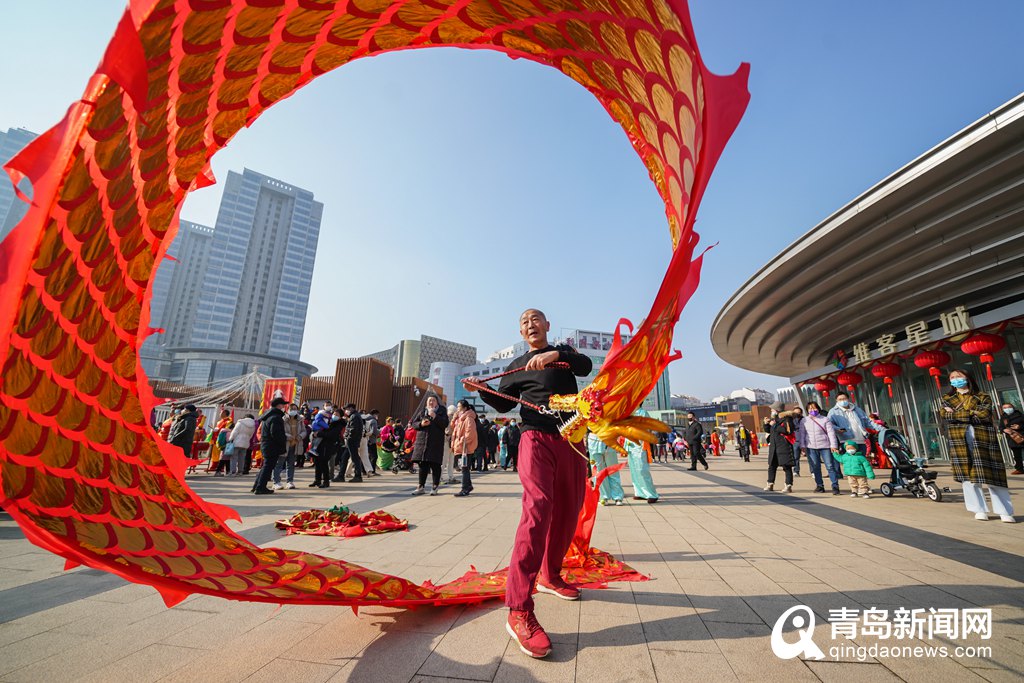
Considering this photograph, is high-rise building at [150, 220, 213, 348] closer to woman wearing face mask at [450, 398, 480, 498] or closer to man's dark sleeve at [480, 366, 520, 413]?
woman wearing face mask at [450, 398, 480, 498]

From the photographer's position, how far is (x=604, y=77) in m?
2.39

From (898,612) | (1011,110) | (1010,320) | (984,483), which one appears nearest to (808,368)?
(1010,320)

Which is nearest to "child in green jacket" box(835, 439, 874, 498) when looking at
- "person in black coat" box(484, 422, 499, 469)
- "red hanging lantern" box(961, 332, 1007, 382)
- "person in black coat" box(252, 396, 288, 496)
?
"red hanging lantern" box(961, 332, 1007, 382)

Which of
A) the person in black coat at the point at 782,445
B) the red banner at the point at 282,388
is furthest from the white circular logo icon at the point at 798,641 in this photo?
the red banner at the point at 282,388

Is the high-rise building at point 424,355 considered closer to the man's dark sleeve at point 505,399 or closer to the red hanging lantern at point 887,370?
the red hanging lantern at point 887,370

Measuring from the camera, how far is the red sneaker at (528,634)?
67.7 inches

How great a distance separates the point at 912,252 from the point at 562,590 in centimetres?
1424

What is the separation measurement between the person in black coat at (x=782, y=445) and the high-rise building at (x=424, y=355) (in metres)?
101

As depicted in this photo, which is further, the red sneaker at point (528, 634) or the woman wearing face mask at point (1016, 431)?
the woman wearing face mask at point (1016, 431)

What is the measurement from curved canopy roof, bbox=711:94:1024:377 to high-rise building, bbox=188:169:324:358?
8810 cm

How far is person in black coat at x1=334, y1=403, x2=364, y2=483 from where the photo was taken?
9469 millimetres

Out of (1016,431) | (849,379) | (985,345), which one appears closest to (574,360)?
(1016,431)

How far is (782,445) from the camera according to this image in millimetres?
7957

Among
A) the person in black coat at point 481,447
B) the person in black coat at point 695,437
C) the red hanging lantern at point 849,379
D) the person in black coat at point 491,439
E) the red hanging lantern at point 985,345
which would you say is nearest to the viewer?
the red hanging lantern at point 985,345
